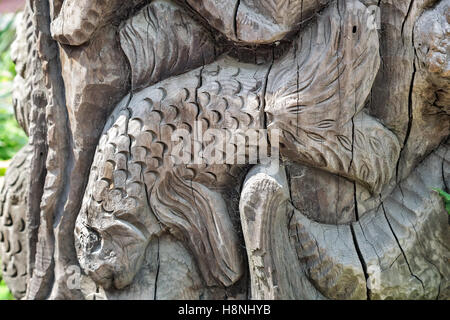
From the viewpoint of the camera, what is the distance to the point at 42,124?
85.2 inches

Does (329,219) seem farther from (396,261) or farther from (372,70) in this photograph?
(372,70)

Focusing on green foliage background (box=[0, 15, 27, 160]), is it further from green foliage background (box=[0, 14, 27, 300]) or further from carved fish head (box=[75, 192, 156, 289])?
carved fish head (box=[75, 192, 156, 289])

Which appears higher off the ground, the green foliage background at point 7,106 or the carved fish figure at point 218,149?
the carved fish figure at point 218,149

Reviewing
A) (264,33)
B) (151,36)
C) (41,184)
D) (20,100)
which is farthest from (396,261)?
(20,100)

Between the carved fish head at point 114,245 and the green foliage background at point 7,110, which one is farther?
the green foliage background at point 7,110

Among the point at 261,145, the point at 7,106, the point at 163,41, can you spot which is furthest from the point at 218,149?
the point at 7,106

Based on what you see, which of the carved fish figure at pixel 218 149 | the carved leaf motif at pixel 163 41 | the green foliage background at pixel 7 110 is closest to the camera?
the carved fish figure at pixel 218 149

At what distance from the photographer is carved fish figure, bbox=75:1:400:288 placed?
1.76 meters

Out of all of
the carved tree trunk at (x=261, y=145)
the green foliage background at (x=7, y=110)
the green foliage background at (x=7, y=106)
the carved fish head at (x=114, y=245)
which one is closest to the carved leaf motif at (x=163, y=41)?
the carved tree trunk at (x=261, y=145)

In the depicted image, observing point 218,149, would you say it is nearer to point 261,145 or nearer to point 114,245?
point 261,145

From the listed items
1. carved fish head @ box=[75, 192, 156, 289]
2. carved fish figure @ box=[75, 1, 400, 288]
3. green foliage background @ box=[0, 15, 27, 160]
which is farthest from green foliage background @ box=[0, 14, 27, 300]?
→ carved fish figure @ box=[75, 1, 400, 288]

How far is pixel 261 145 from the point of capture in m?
1.81

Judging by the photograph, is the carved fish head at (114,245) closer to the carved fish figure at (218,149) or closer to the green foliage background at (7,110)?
the carved fish figure at (218,149)

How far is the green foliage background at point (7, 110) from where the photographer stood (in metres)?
3.90
